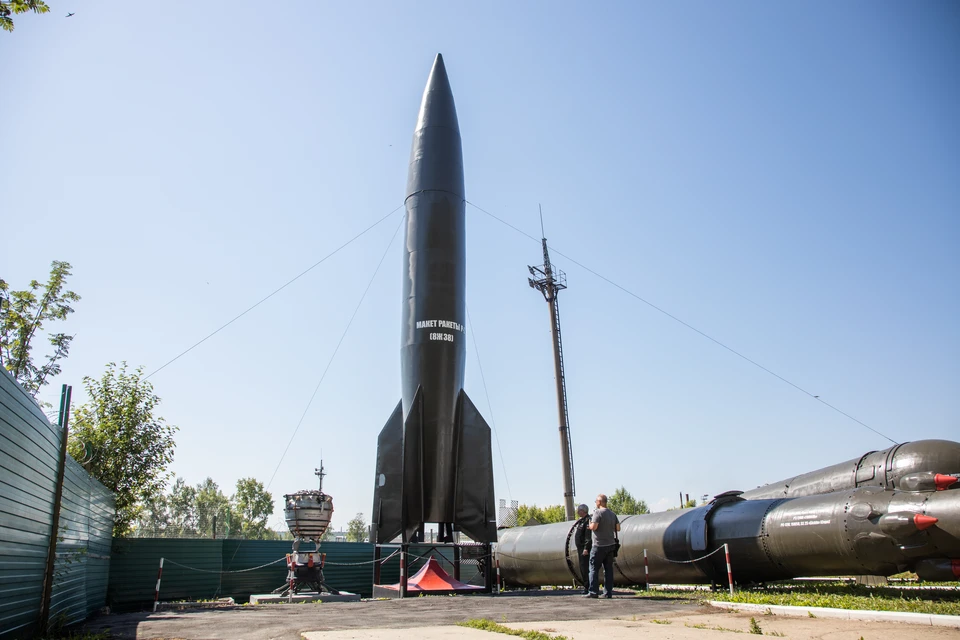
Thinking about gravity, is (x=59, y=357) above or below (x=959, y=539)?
above

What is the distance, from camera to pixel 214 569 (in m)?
16.9

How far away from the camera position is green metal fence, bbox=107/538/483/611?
1497 cm

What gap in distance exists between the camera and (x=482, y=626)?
5820 millimetres

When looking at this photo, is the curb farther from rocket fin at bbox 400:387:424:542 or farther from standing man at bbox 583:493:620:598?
rocket fin at bbox 400:387:424:542

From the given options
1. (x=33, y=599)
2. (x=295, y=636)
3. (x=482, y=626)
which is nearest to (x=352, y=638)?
(x=295, y=636)

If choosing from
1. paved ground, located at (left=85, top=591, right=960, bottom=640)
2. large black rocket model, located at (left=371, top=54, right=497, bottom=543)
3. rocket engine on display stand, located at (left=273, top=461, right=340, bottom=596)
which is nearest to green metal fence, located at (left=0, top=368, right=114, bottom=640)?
paved ground, located at (left=85, top=591, right=960, bottom=640)

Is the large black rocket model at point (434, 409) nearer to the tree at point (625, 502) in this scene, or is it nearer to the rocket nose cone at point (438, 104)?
the rocket nose cone at point (438, 104)

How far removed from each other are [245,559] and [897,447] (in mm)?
16017

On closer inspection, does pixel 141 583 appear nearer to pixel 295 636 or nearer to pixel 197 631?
pixel 197 631

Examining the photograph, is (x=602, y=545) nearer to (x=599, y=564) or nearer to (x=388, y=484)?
(x=599, y=564)

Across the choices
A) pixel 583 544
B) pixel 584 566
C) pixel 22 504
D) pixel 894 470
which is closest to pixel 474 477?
pixel 583 544

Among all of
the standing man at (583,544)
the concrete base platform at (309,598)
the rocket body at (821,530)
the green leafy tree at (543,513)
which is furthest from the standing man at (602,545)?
the green leafy tree at (543,513)

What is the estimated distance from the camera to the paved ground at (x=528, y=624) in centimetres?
521

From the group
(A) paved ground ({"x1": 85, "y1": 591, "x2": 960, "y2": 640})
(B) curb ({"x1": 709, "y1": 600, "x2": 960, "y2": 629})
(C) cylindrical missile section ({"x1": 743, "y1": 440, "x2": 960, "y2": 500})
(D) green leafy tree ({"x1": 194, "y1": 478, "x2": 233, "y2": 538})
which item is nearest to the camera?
(A) paved ground ({"x1": 85, "y1": 591, "x2": 960, "y2": 640})
